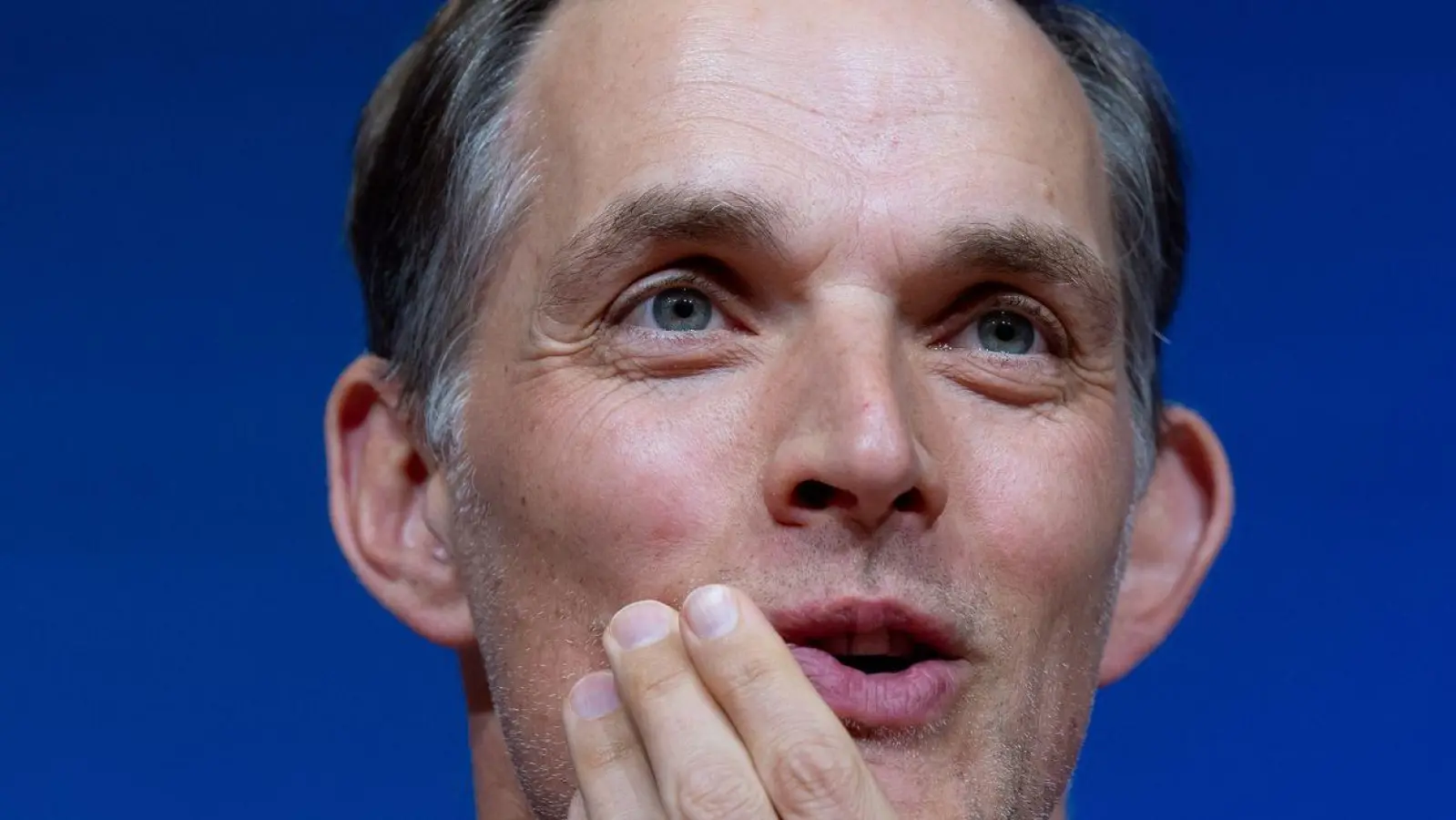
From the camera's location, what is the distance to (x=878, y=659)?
1.20 metres

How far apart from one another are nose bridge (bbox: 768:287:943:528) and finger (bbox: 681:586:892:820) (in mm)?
138

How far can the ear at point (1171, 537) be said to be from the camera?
1.54m

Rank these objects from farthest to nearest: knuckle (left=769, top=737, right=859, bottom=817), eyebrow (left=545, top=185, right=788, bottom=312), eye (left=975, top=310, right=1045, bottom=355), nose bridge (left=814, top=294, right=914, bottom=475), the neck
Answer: the neck → eye (left=975, top=310, right=1045, bottom=355) → eyebrow (left=545, top=185, right=788, bottom=312) → nose bridge (left=814, top=294, right=914, bottom=475) → knuckle (left=769, top=737, right=859, bottom=817)

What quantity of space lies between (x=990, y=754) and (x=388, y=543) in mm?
539

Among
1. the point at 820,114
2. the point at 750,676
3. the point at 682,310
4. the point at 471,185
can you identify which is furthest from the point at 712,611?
the point at 471,185

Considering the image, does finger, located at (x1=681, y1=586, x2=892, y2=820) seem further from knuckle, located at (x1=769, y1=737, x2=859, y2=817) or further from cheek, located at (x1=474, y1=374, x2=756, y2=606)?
cheek, located at (x1=474, y1=374, x2=756, y2=606)

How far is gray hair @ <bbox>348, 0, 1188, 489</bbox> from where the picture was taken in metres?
1.41

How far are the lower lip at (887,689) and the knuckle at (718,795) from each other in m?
0.15

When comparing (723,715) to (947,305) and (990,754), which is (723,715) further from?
(947,305)

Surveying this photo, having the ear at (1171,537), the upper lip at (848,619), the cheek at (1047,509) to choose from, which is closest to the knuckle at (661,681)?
the upper lip at (848,619)

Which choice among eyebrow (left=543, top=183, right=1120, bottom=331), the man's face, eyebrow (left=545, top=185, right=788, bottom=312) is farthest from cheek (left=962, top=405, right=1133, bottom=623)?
eyebrow (left=545, top=185, right=788, bottom=312)

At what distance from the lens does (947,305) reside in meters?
1.30

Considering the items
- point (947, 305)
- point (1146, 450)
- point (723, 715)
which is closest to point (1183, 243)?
point (1146, 450)

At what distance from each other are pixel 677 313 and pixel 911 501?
9.4 inches
